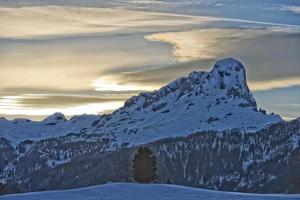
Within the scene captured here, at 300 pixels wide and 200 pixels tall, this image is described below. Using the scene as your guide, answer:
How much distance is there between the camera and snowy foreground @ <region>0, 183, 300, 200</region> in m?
22.2

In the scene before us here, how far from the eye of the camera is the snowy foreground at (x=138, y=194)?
22.2 metres

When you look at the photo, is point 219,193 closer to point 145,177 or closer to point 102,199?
point 102,199

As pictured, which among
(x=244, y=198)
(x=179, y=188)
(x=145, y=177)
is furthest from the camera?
(x=145, y=177)

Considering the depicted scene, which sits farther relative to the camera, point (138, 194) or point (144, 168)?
point (144, 168)

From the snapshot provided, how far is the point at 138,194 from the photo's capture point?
22.7 meters

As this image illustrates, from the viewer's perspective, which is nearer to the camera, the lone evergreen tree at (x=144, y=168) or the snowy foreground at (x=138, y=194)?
the snowy foreground at (x=138, y=194)

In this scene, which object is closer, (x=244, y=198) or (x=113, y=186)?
(x=244, y=198)

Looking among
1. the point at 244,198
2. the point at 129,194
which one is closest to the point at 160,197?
the point at 129,194

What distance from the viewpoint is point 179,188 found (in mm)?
23438

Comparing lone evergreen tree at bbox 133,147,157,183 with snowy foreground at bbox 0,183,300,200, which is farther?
lone evergreen tree at bbox 133,147,157,183

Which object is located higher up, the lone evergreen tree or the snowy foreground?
the lone evergreen tree

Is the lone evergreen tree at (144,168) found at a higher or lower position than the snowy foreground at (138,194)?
higher

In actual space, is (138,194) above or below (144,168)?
below

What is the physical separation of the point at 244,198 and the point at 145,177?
2920cm
